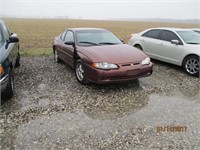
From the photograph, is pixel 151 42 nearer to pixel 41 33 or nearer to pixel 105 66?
pixel 105 66

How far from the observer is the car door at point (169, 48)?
738cm

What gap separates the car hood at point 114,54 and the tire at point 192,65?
2.06m

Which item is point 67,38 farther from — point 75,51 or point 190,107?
point 190,107

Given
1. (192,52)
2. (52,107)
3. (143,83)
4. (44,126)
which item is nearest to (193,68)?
(192,52)

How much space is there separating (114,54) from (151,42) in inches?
136

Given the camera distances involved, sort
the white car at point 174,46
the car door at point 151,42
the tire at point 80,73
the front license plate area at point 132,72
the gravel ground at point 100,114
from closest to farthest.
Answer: the gravel ground at point 100,114, the front license plate area at point 132,72, the tire at point 80,73, the white car at point 174,46, the car door at point 151,42

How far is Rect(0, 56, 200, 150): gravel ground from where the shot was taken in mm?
3340

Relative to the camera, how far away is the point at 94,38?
6602 mm

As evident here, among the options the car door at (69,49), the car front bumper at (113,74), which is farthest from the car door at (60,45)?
the car front bumper at (113,74)

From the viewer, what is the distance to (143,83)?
6.11 meters

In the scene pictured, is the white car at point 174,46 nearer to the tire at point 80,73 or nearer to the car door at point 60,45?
the car door at point 60,45

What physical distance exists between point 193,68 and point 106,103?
11.7ft
